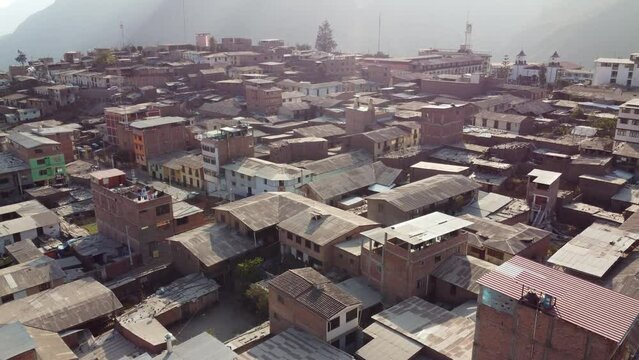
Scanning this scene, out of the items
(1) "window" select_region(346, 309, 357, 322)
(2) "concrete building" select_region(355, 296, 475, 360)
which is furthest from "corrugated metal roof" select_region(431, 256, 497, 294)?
(1) "window" select_region(346, 309, 357, 322)

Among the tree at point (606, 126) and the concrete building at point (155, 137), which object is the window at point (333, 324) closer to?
the concrete building at point (155, 137)

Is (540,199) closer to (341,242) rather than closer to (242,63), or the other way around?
(341,242)

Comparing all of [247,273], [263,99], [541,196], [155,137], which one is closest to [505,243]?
[541,196]

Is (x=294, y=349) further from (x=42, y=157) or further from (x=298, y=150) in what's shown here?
(x=42, y=157)

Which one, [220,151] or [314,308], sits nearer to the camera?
[314,308]

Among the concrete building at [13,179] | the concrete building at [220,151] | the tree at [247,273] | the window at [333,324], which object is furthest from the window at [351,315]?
the concrete building at [13,179]

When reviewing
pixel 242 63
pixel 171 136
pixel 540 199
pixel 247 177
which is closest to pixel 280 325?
pixel 247 177
